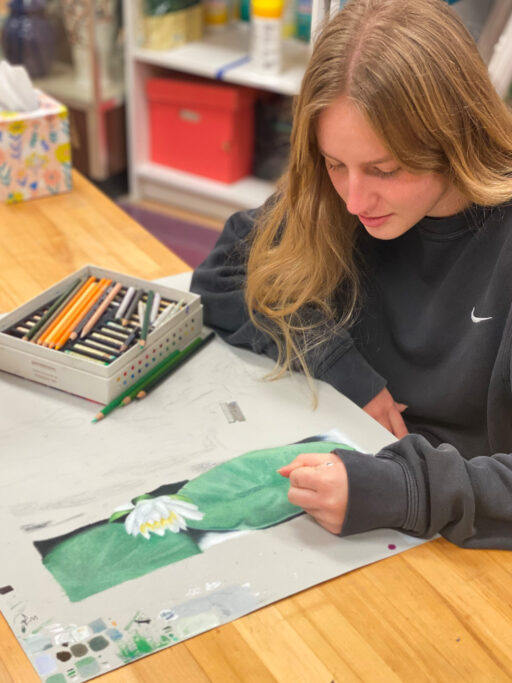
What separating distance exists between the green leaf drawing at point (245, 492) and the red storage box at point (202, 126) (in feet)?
6.52

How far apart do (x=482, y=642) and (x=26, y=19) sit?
2550mm

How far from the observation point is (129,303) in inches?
43.8

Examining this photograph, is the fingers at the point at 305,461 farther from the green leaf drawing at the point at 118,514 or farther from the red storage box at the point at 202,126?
the red storage box at the point at 202,126

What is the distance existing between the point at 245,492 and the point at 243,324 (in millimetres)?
317

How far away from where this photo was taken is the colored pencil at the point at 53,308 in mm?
1039

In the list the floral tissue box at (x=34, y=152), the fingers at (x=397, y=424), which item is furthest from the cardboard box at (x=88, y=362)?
the floral tissue box at (x=34, y=152)

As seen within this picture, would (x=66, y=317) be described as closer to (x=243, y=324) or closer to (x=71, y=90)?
(x=243, y=324)

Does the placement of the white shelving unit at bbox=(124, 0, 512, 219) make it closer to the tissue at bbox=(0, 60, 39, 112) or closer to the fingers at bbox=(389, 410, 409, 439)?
the tissue at bbox=(0, 60, 39, 112)

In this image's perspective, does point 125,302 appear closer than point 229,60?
Yes

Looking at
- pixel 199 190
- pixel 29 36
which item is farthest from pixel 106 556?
pixel 29 36

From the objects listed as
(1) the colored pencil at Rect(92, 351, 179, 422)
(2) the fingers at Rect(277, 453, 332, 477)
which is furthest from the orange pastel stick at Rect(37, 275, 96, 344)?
(2) the fingers at Rect(277, 453, 332, 477)

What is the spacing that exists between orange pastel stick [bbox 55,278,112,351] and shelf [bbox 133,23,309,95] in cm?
157

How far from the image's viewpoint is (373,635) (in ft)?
2.36

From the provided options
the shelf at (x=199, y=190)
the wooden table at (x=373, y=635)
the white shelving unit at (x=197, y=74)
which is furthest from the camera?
the shelf at (x=199, y=190)
